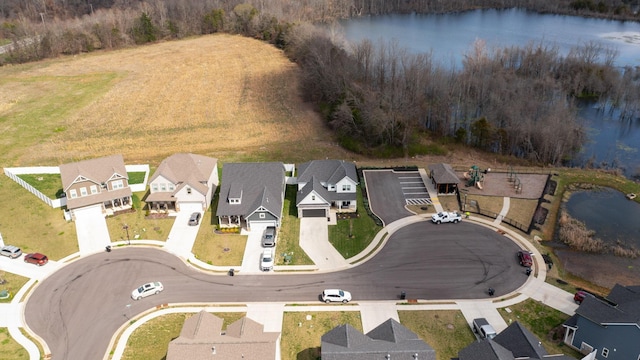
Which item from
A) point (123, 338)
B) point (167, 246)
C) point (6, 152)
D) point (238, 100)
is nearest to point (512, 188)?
point (167, 246)

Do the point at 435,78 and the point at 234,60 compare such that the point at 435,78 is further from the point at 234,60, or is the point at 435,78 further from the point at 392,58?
the point at 234,60

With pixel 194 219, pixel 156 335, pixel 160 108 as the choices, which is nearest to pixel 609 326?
pixel 156 335

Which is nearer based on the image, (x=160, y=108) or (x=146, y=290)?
(x=146, y=290)

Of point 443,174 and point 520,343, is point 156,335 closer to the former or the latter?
point 520,343

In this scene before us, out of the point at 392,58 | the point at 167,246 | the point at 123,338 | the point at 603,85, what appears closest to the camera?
the point at 123,338

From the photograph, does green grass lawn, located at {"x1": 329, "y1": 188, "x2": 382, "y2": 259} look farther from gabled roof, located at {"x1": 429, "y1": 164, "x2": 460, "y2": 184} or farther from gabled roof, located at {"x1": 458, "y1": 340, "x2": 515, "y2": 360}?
gabled roof, located at {"x1": 458, "y1": 340, "x2": 515, "y2": 360}

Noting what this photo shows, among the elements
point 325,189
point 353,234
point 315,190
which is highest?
point 315,190

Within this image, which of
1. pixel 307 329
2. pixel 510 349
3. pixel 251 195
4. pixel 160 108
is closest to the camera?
pixel 510 349
